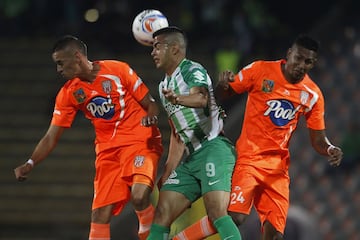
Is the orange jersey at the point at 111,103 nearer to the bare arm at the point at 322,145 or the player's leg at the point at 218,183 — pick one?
the player's leg at the point at 218,183

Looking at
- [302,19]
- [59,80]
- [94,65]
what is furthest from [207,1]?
[94,65]

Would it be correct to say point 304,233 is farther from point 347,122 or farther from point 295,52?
point 295,52

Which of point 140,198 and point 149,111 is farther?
point 149,111

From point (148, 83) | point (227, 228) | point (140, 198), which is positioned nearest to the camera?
point (227, 228)

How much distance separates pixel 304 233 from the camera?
11.7 metres

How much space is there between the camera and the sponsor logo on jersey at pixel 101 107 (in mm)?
8141

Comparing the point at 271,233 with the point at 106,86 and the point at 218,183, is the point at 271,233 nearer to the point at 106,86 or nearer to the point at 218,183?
the point at 218,183

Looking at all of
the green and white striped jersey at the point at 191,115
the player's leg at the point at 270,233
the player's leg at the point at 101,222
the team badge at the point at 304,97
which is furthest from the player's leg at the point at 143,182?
the team badge at the point at 304,97

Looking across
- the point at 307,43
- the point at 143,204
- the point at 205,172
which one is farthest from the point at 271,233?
the point at 307,43

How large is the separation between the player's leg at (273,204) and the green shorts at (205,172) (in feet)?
1.01

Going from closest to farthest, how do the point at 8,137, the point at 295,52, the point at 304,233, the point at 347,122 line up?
the point at 295,52, the point at 304,233, the point at 347,122, the point at 8,137

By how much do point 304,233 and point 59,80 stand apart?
13.8 feet

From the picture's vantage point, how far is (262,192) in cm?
807

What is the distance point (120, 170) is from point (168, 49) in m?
1.00
